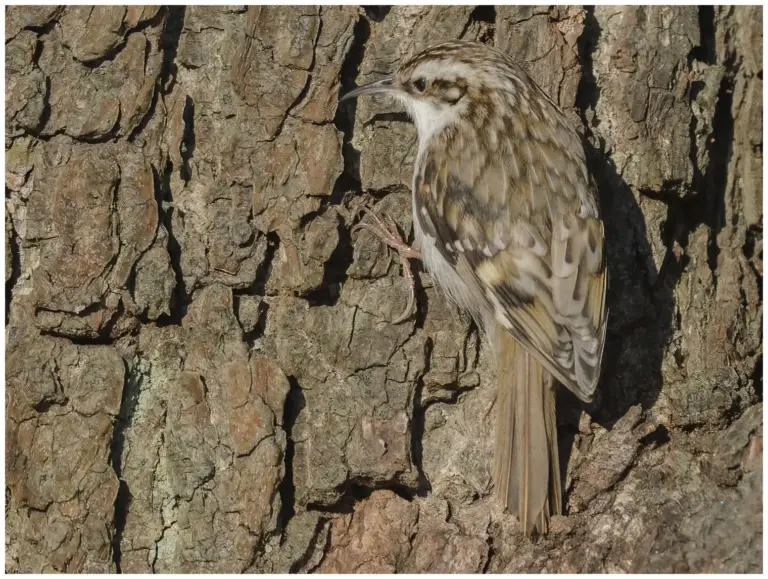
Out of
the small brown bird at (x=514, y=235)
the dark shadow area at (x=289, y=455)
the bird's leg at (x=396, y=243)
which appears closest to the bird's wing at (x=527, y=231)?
the small brown bird at (x=514, y=235)

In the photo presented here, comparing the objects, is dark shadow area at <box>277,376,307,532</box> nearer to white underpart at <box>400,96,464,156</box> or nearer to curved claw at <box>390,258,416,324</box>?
curved claw at <box>390,258,416,324</box>

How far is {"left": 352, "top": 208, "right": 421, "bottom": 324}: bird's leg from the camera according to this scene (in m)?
2.07

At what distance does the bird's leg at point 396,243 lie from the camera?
2066 millimetres

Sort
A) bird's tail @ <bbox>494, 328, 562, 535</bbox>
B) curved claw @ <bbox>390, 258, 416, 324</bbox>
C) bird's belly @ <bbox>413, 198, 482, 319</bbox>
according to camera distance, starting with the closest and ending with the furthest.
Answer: bird's tail @ <bbox>494, 328, 562, 535</bbox>
curved claw @ <bbox>390, 258, 416, 324</bbox>
bird's belly @ <bbox>413, 198, 482, 319</bbox>

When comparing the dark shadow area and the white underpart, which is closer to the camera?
the dark shadow area

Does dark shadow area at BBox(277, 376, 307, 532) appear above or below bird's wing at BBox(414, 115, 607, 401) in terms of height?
below

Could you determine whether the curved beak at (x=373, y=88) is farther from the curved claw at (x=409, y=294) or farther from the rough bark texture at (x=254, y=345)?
the curved claw at (x=409, y=294)

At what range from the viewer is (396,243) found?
2.08 m

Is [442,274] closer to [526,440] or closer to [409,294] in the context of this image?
[409,294]

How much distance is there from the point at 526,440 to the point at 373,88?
85 cm

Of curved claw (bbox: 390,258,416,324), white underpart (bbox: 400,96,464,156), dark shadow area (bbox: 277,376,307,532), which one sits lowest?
dark shadow area (bbox: 277,376,307,532)

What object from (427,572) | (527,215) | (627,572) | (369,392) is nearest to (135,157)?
(369,392)

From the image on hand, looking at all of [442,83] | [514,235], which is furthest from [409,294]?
[442,83]

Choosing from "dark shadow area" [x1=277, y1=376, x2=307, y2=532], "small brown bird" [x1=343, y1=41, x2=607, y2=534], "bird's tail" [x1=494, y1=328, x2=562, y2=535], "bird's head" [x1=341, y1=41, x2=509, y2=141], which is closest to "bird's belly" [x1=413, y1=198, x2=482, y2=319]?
"small brown bird" [x1=343, y1=41, x2=607, y2=534]
